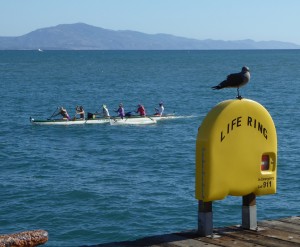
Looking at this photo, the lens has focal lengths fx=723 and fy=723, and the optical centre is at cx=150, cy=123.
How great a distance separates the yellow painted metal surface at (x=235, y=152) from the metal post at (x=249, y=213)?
149 millimetres

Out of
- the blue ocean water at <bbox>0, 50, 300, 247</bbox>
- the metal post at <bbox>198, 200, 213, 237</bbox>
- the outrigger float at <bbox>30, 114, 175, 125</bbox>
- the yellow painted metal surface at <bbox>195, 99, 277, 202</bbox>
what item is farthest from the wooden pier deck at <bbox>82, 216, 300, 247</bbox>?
the outrigger float at <bbox>30, 114, 175, 125</bbox>

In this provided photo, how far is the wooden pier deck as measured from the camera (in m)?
9.40

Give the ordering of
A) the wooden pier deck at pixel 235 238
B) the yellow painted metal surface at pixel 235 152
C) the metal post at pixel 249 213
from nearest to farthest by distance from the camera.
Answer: the wooden pier deck at pixel 235 238
the yellow painted metal surface at pixel 235 152
the metal post at pixel 249 213

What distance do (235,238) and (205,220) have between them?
480mm

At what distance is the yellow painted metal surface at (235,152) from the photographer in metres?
9.85

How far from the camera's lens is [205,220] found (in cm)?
994

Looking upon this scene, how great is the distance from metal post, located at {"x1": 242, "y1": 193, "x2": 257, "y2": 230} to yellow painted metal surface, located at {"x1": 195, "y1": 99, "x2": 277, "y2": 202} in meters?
0.15

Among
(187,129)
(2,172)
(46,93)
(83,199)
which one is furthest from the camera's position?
(46,93)

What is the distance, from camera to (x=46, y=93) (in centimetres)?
9144

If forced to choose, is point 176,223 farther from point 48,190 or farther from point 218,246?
point 218,246

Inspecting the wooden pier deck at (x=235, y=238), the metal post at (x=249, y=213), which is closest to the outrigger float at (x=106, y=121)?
the metal post at (x=249, y=213)

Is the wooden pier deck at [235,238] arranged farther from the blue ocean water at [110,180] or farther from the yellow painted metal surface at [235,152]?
the blue ocean water at [110,180]

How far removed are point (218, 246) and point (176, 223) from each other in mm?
13899

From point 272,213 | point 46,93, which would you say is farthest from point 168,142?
point 46,93
